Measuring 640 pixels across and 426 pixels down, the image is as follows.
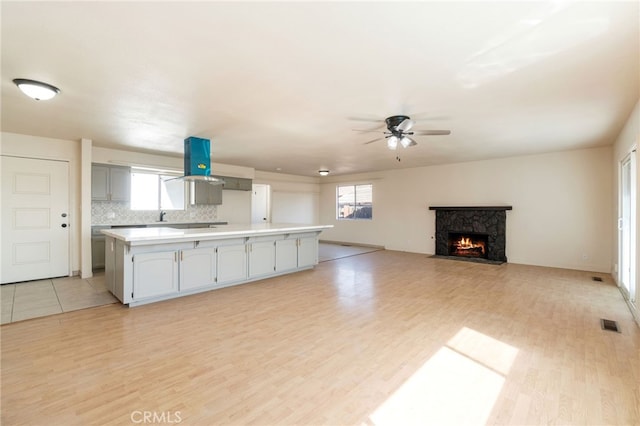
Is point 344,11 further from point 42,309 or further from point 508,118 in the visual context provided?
point 42,309

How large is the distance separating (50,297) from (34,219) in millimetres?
1812

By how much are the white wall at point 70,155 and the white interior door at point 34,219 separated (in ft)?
0.24

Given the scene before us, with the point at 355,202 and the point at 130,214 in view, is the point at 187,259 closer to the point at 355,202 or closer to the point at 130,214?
the point at 130,214

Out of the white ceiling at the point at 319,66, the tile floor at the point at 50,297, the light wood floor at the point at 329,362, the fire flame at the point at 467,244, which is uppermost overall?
the white ceiling at the point at 319,66

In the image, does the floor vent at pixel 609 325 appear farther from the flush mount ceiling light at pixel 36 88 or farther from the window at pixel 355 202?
the window at pixel 355 202

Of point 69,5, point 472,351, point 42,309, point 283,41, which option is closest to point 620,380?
point 472,351

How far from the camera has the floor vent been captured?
3008 mm

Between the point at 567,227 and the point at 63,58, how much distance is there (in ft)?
26.9

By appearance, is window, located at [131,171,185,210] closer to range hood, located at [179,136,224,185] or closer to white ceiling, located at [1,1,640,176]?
range hood, located at [179,136,224,185]

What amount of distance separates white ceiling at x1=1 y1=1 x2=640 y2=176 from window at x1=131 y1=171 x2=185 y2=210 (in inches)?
75.0

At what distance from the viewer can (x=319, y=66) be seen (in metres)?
2.48

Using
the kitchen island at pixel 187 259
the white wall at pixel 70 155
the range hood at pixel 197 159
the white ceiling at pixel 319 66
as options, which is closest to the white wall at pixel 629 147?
the white ceiling at pixel 319 66

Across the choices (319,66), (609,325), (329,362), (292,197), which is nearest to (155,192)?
(292,197)

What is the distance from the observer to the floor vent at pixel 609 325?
3.01 meters
